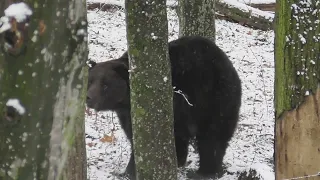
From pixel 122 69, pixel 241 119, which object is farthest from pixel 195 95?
pixel 241 119

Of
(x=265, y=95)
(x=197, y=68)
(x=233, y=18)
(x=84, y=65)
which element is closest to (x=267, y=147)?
(x=197, y=68)

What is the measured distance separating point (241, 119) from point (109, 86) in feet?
9.58

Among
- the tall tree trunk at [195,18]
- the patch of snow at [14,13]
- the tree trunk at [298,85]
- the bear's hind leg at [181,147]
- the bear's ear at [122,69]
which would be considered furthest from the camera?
the tall tree trunk at [195,18]

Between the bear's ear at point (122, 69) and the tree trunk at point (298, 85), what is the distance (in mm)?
2625

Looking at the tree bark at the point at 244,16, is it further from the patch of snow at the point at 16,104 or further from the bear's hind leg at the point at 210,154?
the patch of snow at the point at 16,104

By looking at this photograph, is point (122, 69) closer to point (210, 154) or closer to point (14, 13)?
point (210, 154)

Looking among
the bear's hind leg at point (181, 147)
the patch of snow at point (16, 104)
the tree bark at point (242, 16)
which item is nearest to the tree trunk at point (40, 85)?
the patch of snow at point (16, 104)

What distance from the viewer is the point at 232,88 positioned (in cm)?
597

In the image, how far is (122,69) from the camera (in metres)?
5.68

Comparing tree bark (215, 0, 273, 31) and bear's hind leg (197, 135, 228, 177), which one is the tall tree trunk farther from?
tree bark (215, 0, 273, 31)

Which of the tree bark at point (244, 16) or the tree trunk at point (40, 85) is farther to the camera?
the tree bark at point (244, 16)

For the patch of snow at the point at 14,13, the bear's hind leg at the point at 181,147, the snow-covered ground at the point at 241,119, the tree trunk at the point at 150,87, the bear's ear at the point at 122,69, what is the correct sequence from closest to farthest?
1. the patch of snow at the point at 14,13
2. the tree trunk at the point at 150,87
3. the bear's ear at the point at 122,69
4. the bear's hind leg at the point at 181,147
5. the snow-covered ground at the point at 241,119

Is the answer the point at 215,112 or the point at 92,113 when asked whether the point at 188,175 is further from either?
the point at 92,113

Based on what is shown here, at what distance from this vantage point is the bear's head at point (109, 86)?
Answer: 5.70m
